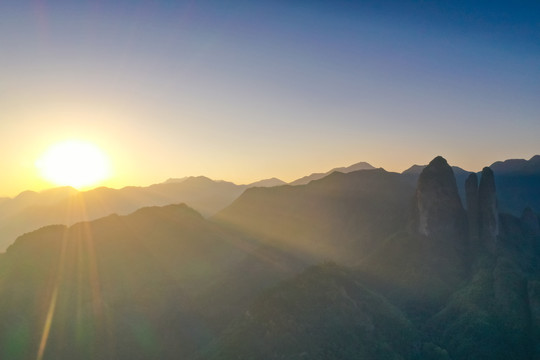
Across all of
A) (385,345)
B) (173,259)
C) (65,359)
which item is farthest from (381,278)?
(65,359)

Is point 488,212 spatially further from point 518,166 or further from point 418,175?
point 518,166

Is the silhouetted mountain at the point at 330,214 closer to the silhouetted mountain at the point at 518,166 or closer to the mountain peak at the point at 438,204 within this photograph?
the mountain peak at the point at 438,204

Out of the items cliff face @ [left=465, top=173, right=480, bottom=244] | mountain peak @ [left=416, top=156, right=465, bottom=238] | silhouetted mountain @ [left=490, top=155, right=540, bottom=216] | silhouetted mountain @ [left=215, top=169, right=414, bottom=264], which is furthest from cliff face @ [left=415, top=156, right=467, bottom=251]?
silhouetted mountain @ [left=490, top=155, right=540, bottom=216]

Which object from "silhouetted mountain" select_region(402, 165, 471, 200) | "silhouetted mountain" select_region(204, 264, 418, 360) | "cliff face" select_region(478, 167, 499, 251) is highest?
"silhouetted mountain" select_region(402, 165, 471, 200)

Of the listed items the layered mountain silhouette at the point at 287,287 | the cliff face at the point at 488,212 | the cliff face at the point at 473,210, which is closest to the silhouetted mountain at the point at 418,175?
the layered mountain silhouette at the point at 287,287

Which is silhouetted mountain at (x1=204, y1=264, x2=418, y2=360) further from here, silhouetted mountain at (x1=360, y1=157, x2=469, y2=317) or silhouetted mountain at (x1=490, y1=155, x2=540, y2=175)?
silhouetted mountain at (x1=490, y1=155, x2=540, y2=175)
